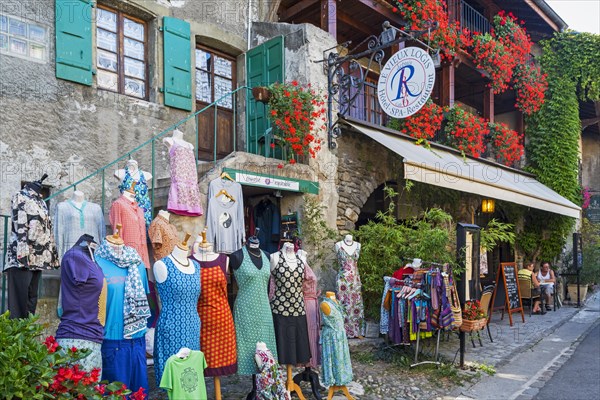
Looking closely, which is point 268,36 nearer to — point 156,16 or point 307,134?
point 156,16

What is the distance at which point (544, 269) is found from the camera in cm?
1162

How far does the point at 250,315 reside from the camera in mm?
4277

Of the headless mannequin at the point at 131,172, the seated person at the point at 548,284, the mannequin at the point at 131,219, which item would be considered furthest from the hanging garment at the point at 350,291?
the seated person at the point at 548,284

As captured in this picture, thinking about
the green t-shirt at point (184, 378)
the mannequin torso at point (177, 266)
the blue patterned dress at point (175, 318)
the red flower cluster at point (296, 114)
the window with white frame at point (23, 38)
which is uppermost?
the window with white frame at point (23, 38)

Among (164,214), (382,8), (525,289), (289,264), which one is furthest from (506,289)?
(164,214)

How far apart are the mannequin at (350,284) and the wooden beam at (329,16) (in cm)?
360

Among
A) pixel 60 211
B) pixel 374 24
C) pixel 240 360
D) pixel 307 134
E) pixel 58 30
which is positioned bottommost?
pixel 240 360

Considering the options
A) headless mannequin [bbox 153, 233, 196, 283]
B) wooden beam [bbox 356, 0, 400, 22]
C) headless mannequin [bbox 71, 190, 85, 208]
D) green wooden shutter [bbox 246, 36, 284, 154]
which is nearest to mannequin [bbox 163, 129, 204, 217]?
headless mannequin [bbox 71, 190, 85, 208]

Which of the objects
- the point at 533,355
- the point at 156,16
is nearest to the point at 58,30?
Result: the point at 156,16

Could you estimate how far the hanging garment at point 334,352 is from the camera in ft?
15.5

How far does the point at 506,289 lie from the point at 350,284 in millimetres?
3690

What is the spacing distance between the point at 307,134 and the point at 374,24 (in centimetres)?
445

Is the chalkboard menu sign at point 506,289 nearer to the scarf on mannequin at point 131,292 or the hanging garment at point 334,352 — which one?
the hanging garment at point 334,352

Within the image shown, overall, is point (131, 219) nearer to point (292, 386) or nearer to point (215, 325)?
point (215, 325)
